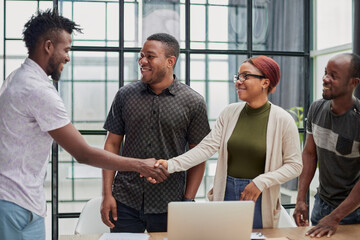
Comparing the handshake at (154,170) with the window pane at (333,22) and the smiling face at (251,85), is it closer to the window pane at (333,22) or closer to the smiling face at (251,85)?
the smiling face at (251,85)

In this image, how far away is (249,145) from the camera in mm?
2338

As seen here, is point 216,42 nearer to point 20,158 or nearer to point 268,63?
point 268,63

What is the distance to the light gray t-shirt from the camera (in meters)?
1.90

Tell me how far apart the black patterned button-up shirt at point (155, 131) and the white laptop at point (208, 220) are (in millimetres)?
679

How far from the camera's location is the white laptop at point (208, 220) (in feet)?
5.88

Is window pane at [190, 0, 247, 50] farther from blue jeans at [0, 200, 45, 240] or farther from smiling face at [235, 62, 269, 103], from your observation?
blue jeans at [0, 200, 45, 240]

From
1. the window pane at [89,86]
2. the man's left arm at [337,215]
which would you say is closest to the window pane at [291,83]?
the man's left arm at [337,215]

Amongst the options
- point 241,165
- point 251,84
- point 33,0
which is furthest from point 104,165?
point 33,0

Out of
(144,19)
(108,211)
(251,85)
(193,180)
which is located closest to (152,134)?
(193,180)

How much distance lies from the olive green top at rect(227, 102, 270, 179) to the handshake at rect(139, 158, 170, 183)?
0.35 metres

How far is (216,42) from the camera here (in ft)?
10.4

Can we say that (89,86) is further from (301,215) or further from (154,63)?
(301,215)

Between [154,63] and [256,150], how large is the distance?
0.74 m

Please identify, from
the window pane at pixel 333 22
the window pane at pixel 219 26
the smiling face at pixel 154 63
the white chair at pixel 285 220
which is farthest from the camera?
the window pane at pixel 333 22
